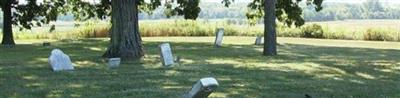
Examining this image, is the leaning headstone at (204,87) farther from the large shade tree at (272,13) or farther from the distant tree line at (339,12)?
the distant tree line at (339,12)

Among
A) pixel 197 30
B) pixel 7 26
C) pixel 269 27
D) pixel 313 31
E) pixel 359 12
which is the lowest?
pixel 359 12

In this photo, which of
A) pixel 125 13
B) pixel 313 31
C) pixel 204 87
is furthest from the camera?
pixel 313 31

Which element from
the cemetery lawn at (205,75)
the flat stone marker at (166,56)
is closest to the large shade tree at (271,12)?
the cemetery lawn at (205,75)

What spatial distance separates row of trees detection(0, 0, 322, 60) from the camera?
21203 mm

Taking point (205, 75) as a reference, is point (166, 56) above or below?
above

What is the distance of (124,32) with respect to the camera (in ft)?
69.7

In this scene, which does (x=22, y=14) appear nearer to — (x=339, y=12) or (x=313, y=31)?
(x=313, y=31)

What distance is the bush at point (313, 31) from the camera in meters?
45.2

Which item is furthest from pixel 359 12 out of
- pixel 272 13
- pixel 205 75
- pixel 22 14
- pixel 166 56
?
pixel 205 75

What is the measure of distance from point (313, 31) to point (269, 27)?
74.3 feet

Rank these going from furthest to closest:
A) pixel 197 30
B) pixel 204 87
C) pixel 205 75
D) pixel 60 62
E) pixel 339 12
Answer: pixel 339 12 → pixel 197 30 → pixel 60 62 → pixel 205 75 → pixel 204 87

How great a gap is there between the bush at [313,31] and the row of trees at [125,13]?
10.8m

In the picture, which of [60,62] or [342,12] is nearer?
[60,62]

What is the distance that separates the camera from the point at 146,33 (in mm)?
46781
